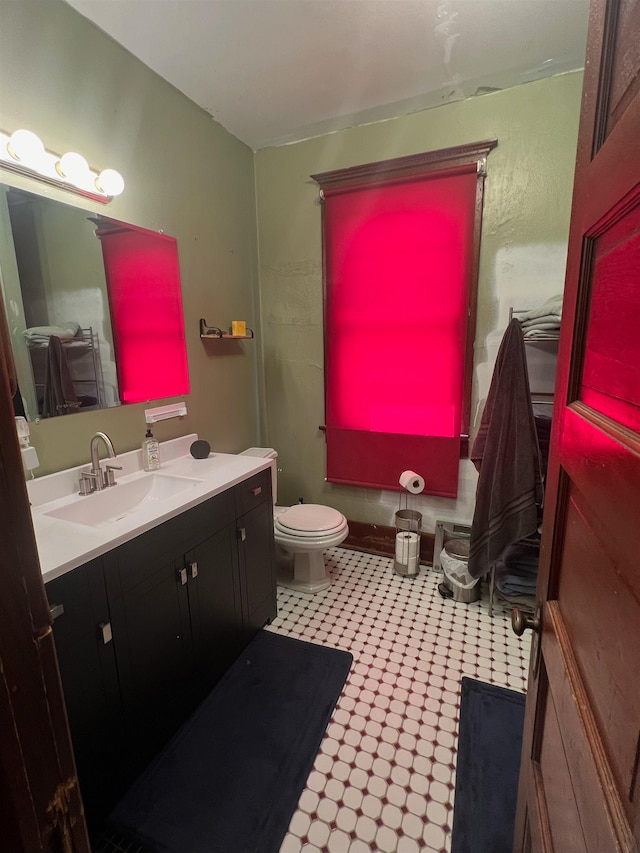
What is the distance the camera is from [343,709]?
1.56 meters

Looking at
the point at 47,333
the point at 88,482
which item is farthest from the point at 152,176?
the point at 88,482

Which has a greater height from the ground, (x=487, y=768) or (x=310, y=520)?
(x=310, y=520)

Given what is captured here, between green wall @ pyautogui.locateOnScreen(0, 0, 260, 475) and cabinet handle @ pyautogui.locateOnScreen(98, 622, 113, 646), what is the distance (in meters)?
0.71

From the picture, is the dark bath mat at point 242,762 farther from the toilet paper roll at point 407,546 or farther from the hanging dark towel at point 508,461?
the hanging dark towel at point 508,461

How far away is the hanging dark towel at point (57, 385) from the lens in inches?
59.1

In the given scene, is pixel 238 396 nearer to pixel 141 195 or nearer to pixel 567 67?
pixel 141 195

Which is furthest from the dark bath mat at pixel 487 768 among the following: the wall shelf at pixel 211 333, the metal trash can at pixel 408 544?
the wall shelf at pixel 211 333

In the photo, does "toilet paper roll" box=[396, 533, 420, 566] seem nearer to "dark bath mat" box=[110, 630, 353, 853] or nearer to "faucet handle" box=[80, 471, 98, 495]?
"dark bath mat" box=[110, 630, 353, 853]

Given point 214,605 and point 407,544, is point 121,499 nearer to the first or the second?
point 214,605

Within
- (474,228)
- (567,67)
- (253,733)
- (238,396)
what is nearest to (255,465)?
(238,396)

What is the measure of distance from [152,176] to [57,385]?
42.5 inches

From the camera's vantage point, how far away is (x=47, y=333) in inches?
58.6

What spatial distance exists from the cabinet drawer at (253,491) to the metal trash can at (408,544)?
0.93m

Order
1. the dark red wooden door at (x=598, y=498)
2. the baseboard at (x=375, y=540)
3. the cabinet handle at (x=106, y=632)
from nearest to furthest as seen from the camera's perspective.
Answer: the dark red wooden door at (x=598, y=498), the cabinet handle at (x=106, y=632), the baseboard at (x=375, y=540)
